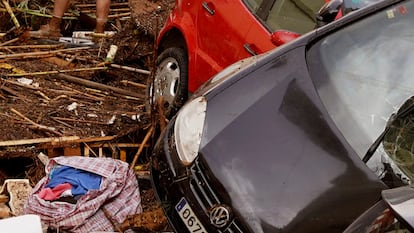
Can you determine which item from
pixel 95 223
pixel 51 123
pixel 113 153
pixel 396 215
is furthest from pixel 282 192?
pixel 51 123

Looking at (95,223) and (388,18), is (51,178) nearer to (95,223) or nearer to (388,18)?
(95,223)

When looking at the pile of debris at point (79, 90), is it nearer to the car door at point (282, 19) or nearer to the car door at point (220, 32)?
the car door at point (220, 32)

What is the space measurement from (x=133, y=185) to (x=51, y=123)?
1214 millimetres

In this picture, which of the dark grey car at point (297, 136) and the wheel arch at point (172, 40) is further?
the wheel arch at point (172, 40)

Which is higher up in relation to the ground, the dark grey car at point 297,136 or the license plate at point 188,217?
the dark grey car at point 297,136

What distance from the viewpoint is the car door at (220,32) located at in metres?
6.13

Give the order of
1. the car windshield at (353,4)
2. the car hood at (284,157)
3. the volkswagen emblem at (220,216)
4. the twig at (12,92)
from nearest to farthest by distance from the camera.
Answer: the car hood at (284,157)
the volkswagen emblem at (220,216)
the car windshield at (353,4)
the twig at (12,92)

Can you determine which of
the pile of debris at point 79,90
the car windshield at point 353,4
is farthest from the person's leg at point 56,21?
the car windshield at point 353,4

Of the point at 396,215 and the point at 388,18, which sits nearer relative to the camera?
the point at 396,215

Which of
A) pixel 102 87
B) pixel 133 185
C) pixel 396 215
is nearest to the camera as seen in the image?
pixel 396 215

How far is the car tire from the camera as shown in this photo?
22.1 ft

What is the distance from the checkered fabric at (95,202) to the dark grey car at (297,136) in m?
0.69

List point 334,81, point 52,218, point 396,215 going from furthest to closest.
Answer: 1. point 52,218
2. point 334,81
3. point 396,215

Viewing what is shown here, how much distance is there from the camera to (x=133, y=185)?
5715 mm
